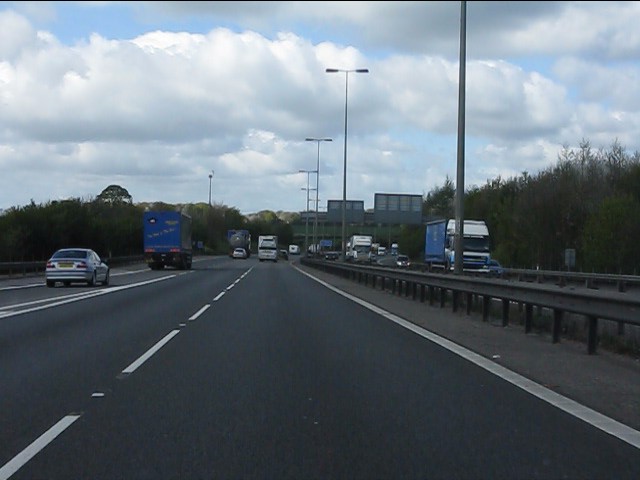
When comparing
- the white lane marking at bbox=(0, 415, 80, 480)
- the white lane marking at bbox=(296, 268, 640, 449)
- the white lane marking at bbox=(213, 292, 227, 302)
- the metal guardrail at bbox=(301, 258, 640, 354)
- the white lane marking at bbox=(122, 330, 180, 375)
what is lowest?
the white lane marking at bbox=(213, 292, 227, 302)

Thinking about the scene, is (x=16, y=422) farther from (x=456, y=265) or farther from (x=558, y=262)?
(x=558, y=262)

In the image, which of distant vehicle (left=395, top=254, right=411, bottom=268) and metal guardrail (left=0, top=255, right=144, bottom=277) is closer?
metal guardrail (left=0, top=255, right=144, bottom=277)

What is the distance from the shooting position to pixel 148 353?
15.2 m

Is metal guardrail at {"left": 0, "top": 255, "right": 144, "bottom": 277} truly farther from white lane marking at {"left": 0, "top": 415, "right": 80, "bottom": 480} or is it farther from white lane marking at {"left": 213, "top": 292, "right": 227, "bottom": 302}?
white lane marking at {"left": 0, "top": 415, "right": 80, "bottom": 480}

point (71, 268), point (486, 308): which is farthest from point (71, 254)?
point (486, 308)

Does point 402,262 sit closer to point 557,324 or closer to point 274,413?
point 557,324

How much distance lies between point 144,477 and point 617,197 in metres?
53.9

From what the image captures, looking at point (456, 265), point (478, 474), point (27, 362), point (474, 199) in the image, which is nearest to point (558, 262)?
point (474, 199)

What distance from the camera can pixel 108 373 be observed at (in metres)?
12.9

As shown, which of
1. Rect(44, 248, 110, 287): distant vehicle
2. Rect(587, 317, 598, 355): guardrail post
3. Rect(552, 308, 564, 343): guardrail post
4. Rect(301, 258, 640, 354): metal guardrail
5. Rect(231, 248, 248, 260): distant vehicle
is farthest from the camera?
Rect(231, 248, 248, 260): distant vehicle

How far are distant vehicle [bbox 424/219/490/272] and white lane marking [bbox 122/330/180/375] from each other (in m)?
31.7

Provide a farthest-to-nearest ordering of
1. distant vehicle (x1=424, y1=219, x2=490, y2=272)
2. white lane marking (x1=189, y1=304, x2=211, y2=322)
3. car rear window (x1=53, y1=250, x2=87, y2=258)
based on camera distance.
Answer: distant vehicle (x1=424, y1=219, x2=490, y2=272) → car rear window (x1=53, y1=250, x2=87, y2=258) → white lane marking (x1=189, y1=304, x2=211, y2=322)

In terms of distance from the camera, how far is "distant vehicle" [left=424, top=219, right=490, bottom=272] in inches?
2114

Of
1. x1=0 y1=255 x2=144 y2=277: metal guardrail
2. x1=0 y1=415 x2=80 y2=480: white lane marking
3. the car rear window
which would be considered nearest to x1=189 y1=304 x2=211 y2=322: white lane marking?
x1=0 y1=415 x2=80 y2=480: white lane marking
